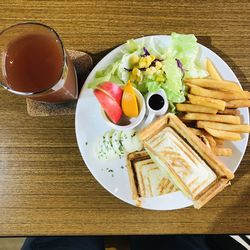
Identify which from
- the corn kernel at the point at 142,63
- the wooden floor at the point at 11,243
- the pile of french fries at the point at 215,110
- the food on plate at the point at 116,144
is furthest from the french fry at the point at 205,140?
the wooden floor at the point at 11,243

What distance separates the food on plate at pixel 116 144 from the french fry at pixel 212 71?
35cm

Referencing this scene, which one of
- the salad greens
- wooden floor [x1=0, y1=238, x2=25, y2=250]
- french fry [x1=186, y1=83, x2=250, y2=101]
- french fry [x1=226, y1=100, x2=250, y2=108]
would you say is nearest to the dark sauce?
the salad greens

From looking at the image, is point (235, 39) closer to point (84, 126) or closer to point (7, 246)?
point (84, 126)

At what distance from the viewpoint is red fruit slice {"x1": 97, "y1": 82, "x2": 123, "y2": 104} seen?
1.28m

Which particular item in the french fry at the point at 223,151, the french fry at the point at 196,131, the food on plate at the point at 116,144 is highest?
the french fry at the point at 196,131

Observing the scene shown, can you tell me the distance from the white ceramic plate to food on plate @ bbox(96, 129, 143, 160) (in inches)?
0.7

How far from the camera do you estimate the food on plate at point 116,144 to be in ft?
4.44

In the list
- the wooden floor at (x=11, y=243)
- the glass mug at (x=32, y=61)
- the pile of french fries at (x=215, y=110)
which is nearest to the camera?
the glass mug at (x=32, y=61)

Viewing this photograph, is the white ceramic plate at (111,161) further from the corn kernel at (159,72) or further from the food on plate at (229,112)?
the corn kernel at (159,72)

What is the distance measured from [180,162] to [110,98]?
1.05 feet

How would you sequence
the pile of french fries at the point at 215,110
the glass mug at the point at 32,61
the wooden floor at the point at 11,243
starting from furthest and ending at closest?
the wooden floor at the point at 11,243
the pile of french fries at the point at 215,110
the glass mug at the point at 32,61

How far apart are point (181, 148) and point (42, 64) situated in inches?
21.3

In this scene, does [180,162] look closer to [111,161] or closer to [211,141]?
[211,141]

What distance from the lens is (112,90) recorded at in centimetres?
129
